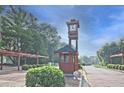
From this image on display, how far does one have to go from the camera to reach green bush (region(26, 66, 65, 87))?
7133 mm

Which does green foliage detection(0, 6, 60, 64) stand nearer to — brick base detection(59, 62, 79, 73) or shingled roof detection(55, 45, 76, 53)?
shingled roof detection(55, 45, 76, 53)

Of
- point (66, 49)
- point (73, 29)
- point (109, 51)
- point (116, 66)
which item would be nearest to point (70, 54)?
point (66, 49)

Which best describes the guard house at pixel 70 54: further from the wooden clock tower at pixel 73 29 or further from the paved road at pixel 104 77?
the paved road at pixel 104 77

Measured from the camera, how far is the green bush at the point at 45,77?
23.4ft

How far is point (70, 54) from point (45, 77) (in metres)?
1.14

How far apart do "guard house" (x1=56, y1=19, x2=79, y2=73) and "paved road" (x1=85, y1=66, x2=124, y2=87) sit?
0.34 m

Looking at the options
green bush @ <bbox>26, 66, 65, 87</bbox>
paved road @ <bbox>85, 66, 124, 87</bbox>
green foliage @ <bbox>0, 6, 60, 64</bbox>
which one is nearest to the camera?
green bush @ <bbox>26, 66, 65, 87</bbox>

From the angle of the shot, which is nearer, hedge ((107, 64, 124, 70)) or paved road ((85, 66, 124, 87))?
paved road ((85, 66, 124, 87))

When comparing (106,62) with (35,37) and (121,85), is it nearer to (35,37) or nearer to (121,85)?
(121,85)

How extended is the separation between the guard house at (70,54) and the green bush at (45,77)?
0.65 m

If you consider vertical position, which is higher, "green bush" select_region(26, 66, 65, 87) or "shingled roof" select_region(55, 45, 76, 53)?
"shingled roof" select_region(55, 45, 76, 53)

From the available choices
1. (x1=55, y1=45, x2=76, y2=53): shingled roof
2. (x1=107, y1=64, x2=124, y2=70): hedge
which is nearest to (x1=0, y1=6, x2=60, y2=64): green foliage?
(x1=55, y1=45, x2=76, y2=53): shingled roof
